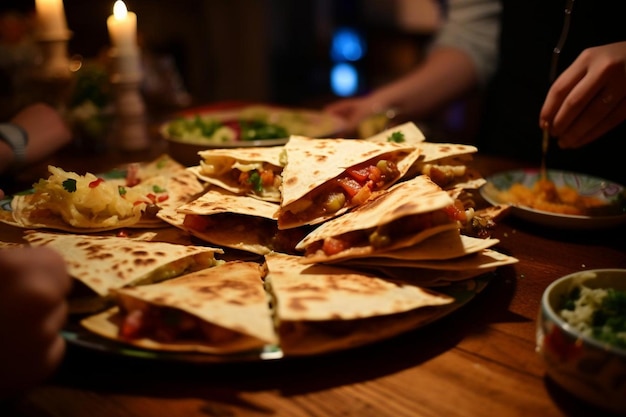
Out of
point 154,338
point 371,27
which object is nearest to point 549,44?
point 154,338

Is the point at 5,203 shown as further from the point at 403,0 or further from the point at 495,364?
the point at 403,0

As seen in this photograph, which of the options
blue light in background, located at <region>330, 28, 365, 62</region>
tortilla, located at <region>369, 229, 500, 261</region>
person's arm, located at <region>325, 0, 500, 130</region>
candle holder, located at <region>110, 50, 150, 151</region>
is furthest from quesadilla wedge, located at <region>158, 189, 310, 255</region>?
blue light in background, located at <region>330, 28, 365, 62</region>

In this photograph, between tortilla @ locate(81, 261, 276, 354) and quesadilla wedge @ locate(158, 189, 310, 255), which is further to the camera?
quesadilla wedge @ locate(158, 189, 310, 255)

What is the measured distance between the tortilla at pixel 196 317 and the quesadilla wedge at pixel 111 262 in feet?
0.24

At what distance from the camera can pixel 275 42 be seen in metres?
9.29

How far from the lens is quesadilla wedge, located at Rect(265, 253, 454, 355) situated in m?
1.36

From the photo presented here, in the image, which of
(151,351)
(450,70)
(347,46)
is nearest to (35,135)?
(151,351)

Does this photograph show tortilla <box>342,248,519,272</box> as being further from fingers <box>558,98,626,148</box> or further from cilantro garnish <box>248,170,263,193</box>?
fingers <box>558,98,626,148</box>

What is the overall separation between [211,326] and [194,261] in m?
0.48

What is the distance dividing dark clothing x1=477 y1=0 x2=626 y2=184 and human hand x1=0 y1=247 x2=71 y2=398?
2808mm

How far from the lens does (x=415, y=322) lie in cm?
145

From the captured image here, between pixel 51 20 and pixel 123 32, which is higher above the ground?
pixel 51 20

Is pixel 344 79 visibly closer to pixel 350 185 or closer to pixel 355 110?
pixel 355 110

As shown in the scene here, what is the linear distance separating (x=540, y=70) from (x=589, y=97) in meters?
1.33
